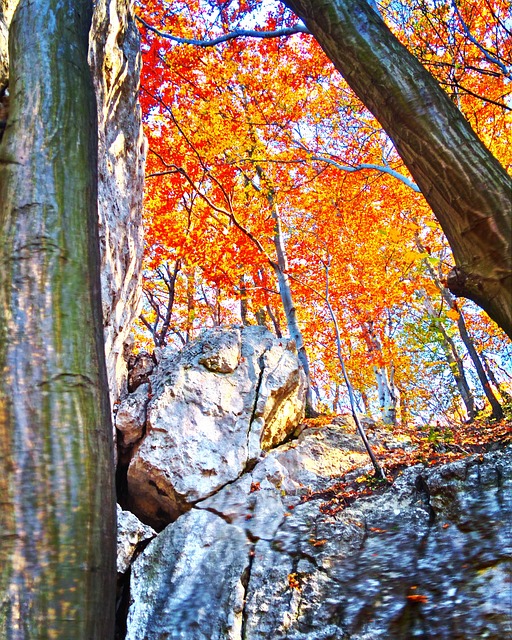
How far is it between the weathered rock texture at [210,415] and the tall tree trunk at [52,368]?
477cm

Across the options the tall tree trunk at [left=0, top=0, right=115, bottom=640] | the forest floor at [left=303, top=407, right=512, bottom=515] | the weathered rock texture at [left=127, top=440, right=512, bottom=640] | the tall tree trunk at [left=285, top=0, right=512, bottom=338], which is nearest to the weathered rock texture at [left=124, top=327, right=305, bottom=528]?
the weathered rock texture at [left=127, top=440, right=512, bottom=640]

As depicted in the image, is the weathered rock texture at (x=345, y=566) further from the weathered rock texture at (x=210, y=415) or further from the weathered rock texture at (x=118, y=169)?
the weathered rock texture at (x=118, y=169)

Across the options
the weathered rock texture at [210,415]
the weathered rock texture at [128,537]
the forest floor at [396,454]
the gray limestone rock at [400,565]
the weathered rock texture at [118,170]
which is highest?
the weathered rock texture at [118,170]

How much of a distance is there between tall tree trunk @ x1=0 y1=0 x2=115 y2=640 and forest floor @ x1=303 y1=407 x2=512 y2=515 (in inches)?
170

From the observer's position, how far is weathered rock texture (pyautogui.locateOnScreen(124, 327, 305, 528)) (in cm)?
609

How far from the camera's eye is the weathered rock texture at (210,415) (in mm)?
6094

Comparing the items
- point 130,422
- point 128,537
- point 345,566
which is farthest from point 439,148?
point 130,422

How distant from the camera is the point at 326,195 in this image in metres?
13.3

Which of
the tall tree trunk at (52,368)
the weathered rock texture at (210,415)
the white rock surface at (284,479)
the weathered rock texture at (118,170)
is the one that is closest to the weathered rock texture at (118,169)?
the weathered rock texture at (118,170)

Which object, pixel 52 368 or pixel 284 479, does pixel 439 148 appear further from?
pixel 284 479

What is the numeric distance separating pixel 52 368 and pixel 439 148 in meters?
2.20

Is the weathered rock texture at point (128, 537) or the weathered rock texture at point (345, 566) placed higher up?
the weathered rock texture at point (128, 537)

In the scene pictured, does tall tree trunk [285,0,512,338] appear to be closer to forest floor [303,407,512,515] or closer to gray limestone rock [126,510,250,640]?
gray limestone rock [126,510,250,640]

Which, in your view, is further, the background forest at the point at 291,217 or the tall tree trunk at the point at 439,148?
the background forest at the point at 291,217
